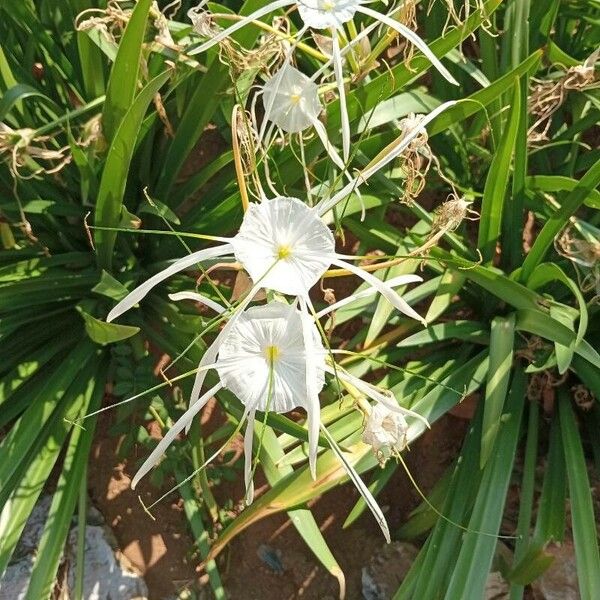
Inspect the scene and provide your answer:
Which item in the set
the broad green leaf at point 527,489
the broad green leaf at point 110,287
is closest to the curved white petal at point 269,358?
the broad green leaf at point 110,287

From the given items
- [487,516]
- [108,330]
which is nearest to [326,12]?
[108,330]

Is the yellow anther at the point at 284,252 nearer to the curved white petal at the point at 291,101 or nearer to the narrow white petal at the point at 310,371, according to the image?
the narrow white petal at the point at 310,371

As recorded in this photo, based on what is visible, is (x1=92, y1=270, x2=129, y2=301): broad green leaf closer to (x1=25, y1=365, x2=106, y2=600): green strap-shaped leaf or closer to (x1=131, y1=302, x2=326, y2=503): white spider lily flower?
(x1=25, y1=365, x2=106, y2=600): green strap-shaped leaf

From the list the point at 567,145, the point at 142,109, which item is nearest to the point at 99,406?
the point at 142,109

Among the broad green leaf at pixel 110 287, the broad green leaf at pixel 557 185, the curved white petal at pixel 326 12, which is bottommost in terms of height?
the broad green leaf at pixel 110 287

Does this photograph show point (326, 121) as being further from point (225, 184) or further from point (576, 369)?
point (576, 369)
